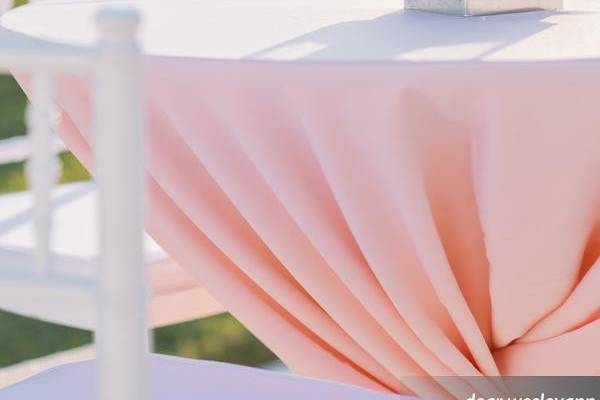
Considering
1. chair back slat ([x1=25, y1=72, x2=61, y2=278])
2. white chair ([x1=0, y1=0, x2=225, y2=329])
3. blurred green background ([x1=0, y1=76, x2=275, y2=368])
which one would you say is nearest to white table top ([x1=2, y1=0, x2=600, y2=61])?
white chair ([x1=0, y1=0, x2=225, y2=329])

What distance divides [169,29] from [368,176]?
0.50 metres

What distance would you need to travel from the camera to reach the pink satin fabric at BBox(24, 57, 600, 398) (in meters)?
1.69

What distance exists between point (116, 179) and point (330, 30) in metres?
0.85

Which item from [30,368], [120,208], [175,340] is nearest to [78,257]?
[30,368]

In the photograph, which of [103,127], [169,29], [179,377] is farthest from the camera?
[169,29]

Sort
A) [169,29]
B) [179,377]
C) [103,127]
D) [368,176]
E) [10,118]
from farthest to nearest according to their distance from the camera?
1. [10,118]
2. [169,29]
3. [368,176]
4. [179,377]
5. [103,127]

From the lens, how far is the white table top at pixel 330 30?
1769mm

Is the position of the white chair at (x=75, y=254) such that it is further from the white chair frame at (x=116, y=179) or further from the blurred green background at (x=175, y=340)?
A: the blurred green background at (x=175, y=340)

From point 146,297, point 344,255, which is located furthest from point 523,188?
point 146,297

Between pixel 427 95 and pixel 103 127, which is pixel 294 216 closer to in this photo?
pixel 427 95

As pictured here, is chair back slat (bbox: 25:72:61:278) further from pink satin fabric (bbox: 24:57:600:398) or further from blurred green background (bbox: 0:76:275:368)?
→ blurred green background (bbox: 0:76:275:368)

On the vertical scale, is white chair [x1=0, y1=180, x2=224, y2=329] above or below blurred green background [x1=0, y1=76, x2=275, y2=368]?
above

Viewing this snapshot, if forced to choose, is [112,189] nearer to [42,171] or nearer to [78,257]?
[42,171]

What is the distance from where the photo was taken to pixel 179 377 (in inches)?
64.8
